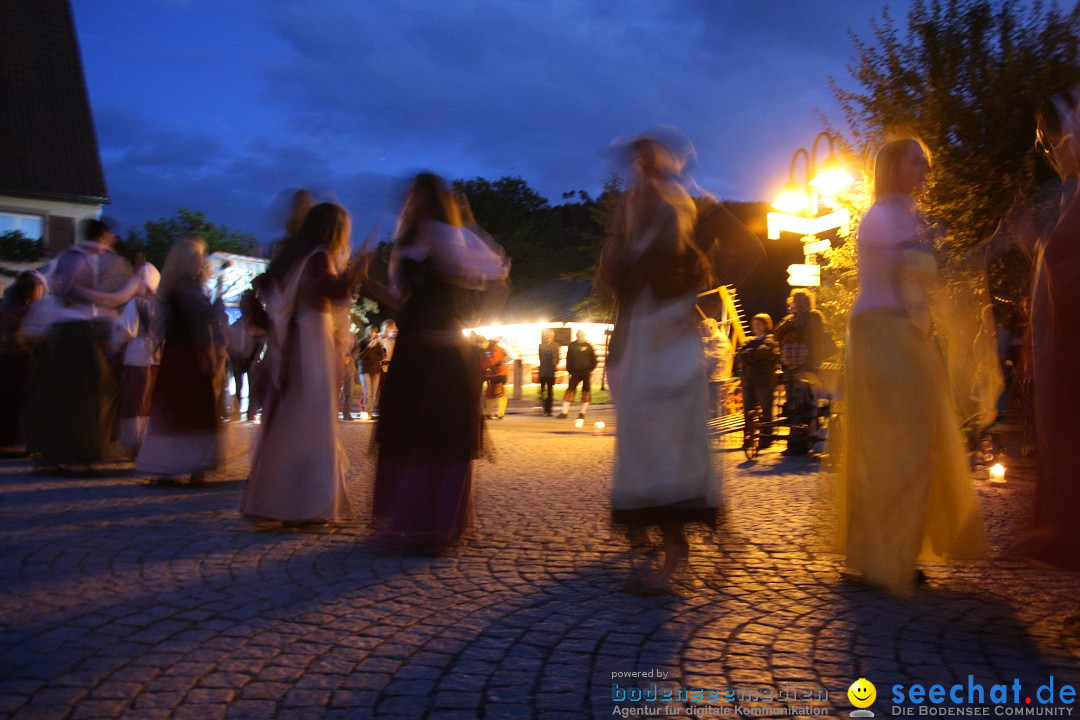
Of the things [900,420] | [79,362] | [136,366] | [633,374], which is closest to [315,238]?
[633,374]

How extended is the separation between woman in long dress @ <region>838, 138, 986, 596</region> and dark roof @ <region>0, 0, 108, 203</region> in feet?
106

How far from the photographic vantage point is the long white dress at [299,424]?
569cm

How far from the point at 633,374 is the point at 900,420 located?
1191 mm

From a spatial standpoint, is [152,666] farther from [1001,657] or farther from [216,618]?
[1001,657]

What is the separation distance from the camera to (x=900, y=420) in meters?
4.05

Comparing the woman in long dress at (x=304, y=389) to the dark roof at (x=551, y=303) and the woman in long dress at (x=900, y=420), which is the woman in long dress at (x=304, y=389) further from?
the dark roof at (x=551, y=303)

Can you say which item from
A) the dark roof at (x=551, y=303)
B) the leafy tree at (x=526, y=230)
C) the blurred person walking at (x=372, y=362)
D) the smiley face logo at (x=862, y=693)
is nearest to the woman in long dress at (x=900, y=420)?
the smiley face logo at (x=862, y=693)

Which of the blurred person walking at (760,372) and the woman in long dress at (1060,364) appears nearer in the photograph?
the woman in long dress at (1060,364)

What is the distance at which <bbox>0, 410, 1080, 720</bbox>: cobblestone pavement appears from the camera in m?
3.00

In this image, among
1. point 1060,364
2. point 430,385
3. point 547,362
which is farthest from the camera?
point 547,362

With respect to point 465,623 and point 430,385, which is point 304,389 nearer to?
point 430,385

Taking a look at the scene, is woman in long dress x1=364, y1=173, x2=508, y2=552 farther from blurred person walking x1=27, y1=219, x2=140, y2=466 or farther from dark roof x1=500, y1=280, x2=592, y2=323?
dark roof x1=500, y1=280, x2=592, y2=323

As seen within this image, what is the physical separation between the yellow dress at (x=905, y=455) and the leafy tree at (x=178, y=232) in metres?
40.4

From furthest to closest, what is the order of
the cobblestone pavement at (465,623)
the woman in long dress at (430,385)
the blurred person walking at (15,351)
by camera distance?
the blurred person walking at (15,351) → the woman in long dress at (430,385) → the cobblestone pavement at (465,623)
